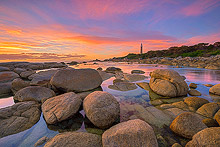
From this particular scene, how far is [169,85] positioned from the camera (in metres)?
5.38

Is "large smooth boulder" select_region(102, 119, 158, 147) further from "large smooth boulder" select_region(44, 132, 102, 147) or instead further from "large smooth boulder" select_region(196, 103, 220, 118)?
"large smooth boulder" select_region(196, 103, 220, 118)

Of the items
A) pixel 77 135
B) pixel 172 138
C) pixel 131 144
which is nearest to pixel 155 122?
pixel 172 138

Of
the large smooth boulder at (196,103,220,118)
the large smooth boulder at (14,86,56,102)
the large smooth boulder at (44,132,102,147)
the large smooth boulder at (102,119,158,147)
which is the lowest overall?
the large smooth boulder at (196,103,220,118)

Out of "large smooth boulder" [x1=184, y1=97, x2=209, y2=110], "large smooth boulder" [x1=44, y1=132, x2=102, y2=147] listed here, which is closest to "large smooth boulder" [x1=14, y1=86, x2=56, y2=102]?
"large smooth boulder" [x1=44, y1=132, x2=102, y2=147]

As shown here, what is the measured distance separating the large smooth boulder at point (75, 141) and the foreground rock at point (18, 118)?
1420 millimetres

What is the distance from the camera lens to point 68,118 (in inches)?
130

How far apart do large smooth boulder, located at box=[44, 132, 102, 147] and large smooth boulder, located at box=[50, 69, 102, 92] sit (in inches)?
132

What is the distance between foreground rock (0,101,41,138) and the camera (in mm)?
2838

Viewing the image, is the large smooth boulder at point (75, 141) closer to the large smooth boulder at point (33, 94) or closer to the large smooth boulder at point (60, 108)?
the large smooth boulder at point (60, 108)

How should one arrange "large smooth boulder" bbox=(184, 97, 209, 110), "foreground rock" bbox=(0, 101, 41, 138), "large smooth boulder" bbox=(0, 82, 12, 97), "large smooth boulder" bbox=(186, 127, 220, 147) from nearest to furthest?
"large smooth boulder" bbox=(186, 127, 220, 147), "foreground rock" bbox=(0, 101, 41, 138), "large smooth boulder" bbox=(184, 97, 209, 110), "large smooth boulder" bbox=(0, 82, 12, 97)

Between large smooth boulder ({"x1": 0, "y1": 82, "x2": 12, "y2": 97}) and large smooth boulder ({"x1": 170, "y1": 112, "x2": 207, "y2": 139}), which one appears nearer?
large smooth boulder ({"x1": 170, "y1": 112, "x2": 207, "y2": 139})

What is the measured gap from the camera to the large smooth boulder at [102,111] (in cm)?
288

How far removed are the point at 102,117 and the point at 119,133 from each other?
824 millimetres

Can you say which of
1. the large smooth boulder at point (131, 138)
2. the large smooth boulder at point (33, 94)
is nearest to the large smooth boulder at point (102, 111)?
the large smooth boulder at point (131, 138)
